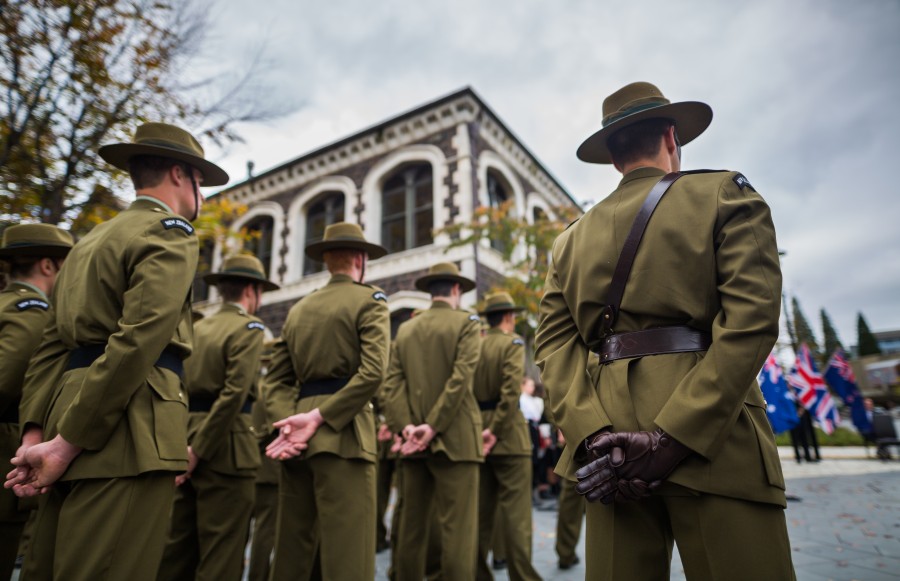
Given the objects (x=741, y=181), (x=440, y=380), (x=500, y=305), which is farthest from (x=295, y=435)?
(x=500, y=305)

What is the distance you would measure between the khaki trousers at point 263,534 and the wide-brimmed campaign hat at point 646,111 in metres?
3.49

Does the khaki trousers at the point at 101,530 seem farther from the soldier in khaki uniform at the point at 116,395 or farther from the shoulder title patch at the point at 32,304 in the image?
the shoulder title patch at the point at 32,304

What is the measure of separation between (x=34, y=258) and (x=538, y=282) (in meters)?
9.05

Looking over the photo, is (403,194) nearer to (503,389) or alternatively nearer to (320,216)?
(320,216)

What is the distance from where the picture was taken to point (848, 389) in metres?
12.7

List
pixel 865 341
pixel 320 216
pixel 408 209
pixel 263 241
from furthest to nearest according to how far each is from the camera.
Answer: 1. pixel 865 341
2. pixel 263 241
3. pixel 320 216
4. pixel 408 209

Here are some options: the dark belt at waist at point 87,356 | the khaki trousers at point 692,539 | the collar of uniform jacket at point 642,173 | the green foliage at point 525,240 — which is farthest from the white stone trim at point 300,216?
the khaki trousers at point 692,539

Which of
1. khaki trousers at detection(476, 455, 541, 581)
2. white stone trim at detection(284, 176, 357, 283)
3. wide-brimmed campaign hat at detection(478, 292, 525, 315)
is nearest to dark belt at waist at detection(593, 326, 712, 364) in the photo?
khaki trousers at detection(476, 455, 541, 581)

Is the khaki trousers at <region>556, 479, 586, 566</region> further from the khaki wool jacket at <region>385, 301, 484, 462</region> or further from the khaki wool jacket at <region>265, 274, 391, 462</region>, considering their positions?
the khaki wool jacket at <region>265, 274, 391, 462</region>

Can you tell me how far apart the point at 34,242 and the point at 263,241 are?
14.9m

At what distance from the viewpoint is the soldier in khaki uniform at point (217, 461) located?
3396 mm

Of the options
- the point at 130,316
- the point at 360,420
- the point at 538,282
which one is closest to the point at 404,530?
the point at 360,420

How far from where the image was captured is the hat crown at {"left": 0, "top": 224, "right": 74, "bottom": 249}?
3377 millimetres

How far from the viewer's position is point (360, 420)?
125 inches
